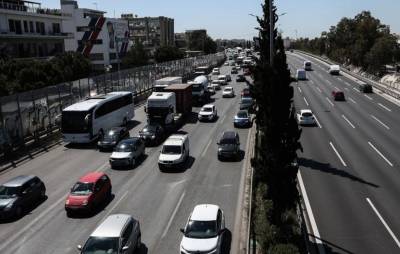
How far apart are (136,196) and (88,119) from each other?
14.2m

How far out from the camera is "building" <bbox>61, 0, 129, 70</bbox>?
140125 millimetres

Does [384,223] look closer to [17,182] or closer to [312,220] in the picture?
[312,220]

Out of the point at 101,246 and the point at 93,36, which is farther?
the point at 93,36

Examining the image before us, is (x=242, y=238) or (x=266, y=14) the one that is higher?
(x=266, y=14)

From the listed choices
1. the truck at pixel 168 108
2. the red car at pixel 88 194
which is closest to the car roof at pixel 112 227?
the red car at pixel 88 194

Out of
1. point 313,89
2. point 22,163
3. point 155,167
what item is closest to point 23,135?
point 22,163

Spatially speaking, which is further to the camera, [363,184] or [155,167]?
[155,167]

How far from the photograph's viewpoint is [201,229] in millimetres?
20547

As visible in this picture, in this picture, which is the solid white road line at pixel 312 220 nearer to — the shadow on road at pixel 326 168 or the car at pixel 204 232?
the shadow on road at pixel 326 168

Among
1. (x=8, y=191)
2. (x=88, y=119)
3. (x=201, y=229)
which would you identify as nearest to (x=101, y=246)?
(x=201, y=229)

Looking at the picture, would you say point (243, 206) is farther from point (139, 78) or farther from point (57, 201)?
point (139, 78)

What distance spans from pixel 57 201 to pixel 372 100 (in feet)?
179

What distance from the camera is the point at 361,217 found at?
2473 cm

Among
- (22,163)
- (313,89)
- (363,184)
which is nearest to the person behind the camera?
(363,184)
